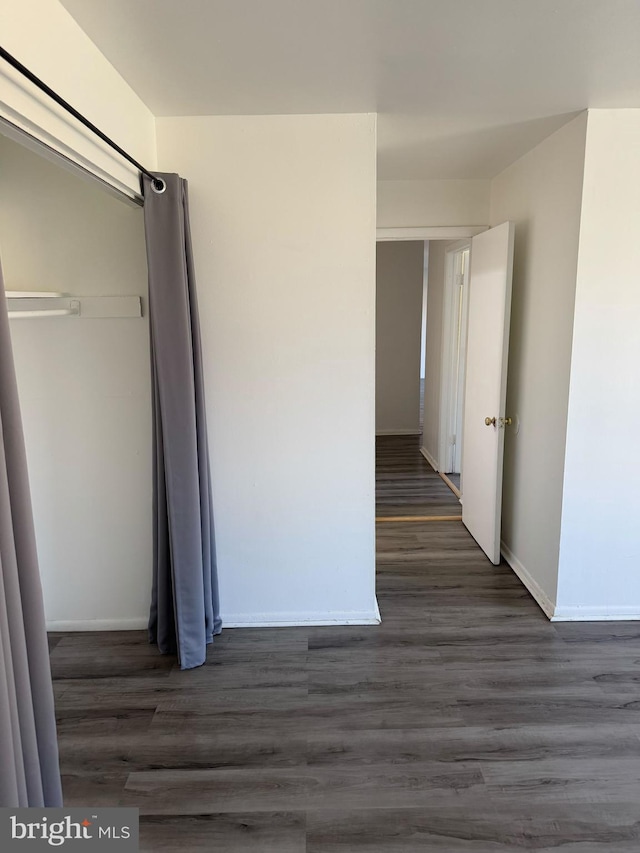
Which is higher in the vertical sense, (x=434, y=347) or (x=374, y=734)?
(x=434, y=347)

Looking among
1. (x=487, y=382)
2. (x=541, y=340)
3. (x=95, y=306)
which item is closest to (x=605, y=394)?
(x=541, y=340)

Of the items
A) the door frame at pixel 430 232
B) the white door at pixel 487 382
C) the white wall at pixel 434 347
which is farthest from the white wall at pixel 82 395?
the white wall at pixel 434 347

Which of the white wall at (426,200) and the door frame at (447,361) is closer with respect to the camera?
the white wall at (426,200)

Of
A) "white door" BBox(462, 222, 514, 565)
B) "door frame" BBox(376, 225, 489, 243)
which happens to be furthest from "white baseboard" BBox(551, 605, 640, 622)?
"door frame" BBox(376, 225, 489, 243)

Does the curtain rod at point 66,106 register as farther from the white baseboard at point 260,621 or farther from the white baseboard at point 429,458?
the white baseboard at point 429,458

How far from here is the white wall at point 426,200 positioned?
152 inches

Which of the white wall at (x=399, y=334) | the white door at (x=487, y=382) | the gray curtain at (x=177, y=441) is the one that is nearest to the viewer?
the gray curtain at (x=177, y=441)

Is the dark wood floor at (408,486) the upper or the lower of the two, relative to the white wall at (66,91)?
lower

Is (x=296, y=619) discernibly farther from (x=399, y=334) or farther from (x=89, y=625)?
(x=399, y=334)

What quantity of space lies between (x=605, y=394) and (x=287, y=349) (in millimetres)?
1558

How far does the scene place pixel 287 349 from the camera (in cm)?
275

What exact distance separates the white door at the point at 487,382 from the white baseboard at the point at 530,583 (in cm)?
10

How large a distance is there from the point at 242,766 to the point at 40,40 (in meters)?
2.36

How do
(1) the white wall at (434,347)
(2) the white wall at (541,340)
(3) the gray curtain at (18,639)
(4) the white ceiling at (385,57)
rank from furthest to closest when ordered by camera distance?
(1) the white wall at (434,347), (2) the white wall at (541,340), (4) the white ceiling at (385,57), (3) the gray curtain at (18,639)
